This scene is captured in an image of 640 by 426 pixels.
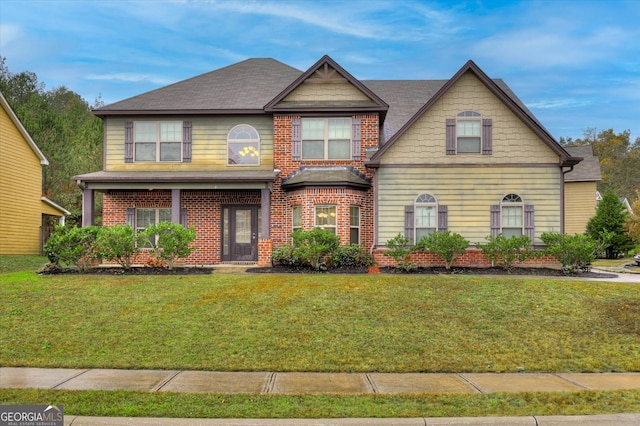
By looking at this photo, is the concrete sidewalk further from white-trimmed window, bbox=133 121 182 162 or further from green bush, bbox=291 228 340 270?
white-trimmed window, bbox=133 121 182 162

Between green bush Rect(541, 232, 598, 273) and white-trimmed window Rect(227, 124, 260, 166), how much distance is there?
10799mm

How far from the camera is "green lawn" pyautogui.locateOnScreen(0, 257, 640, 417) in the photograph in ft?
17.6

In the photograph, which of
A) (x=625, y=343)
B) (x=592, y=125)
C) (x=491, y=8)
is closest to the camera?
(x=625, y=343)

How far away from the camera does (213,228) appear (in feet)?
61.8

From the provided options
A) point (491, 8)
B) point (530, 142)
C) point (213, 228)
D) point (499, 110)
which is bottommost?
point (213, 228)

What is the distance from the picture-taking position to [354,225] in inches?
687

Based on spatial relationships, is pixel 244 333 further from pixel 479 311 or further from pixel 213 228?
pixel 213 228

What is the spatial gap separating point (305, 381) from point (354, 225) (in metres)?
11.4

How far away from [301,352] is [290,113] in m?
12.1

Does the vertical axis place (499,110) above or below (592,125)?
below

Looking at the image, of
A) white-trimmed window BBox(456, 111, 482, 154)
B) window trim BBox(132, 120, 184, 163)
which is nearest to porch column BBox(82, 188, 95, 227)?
window trim BBox(132, 120, 184, 163)

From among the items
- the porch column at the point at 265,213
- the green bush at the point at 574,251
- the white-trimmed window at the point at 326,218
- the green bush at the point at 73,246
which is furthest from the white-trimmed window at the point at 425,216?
the green bush at the point at 73,246

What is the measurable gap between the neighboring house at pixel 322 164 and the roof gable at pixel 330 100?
41 millimetres

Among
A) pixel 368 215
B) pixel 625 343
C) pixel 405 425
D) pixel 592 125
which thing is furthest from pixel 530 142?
pixel 592 125
